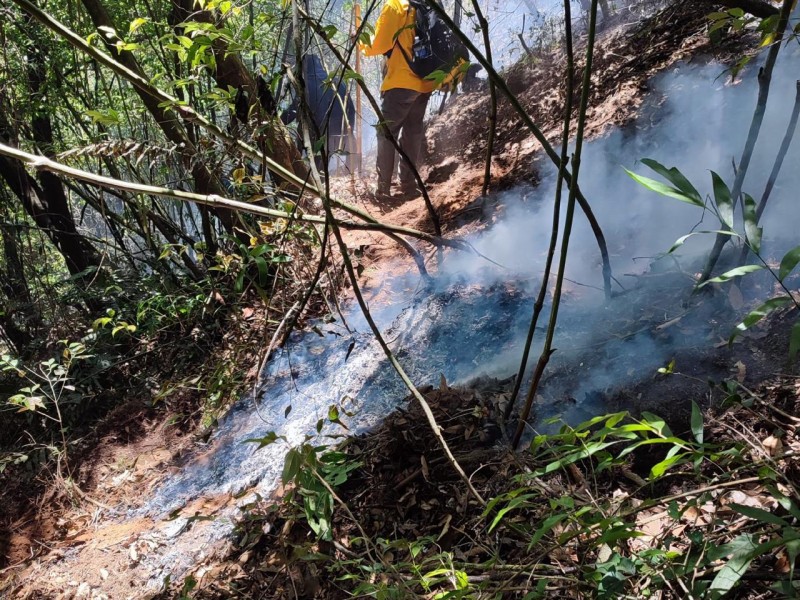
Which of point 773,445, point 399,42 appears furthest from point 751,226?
point 399,42

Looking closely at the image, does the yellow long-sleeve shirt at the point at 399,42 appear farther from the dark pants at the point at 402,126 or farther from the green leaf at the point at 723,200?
the green leaf at the point at 723,200

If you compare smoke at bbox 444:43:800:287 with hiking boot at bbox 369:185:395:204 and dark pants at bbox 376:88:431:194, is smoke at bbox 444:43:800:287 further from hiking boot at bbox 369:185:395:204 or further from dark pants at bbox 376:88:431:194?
hiking boot at bbox 369:185:395:204

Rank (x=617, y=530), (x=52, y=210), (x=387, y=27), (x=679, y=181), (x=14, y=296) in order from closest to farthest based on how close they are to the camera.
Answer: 1. (x=617, y=530)
2. (x=679, y=181)
3. (x=387, y=27)
4. (x=14, y=296)
5. (x=52, y=210)

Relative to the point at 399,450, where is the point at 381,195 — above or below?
above

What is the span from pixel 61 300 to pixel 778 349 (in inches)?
208

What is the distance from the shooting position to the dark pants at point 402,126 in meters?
5.39

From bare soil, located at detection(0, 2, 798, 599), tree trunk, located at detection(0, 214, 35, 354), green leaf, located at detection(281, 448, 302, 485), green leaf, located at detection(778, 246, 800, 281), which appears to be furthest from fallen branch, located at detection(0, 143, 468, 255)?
tree trunk, located at detection(0, 214, 35, 354)

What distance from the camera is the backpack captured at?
5.03 meters

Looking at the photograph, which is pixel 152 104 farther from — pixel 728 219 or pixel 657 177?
pixel 728 219

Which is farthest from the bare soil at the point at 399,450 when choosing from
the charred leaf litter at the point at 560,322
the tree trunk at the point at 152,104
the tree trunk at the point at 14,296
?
the tree trunk at the point at 14,296

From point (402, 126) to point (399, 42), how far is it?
1054 millimetres

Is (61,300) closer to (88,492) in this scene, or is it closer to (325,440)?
(88,492)

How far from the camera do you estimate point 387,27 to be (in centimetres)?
506

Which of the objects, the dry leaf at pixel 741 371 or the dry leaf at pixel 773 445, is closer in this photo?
the dry leaf at pixel 773 445
